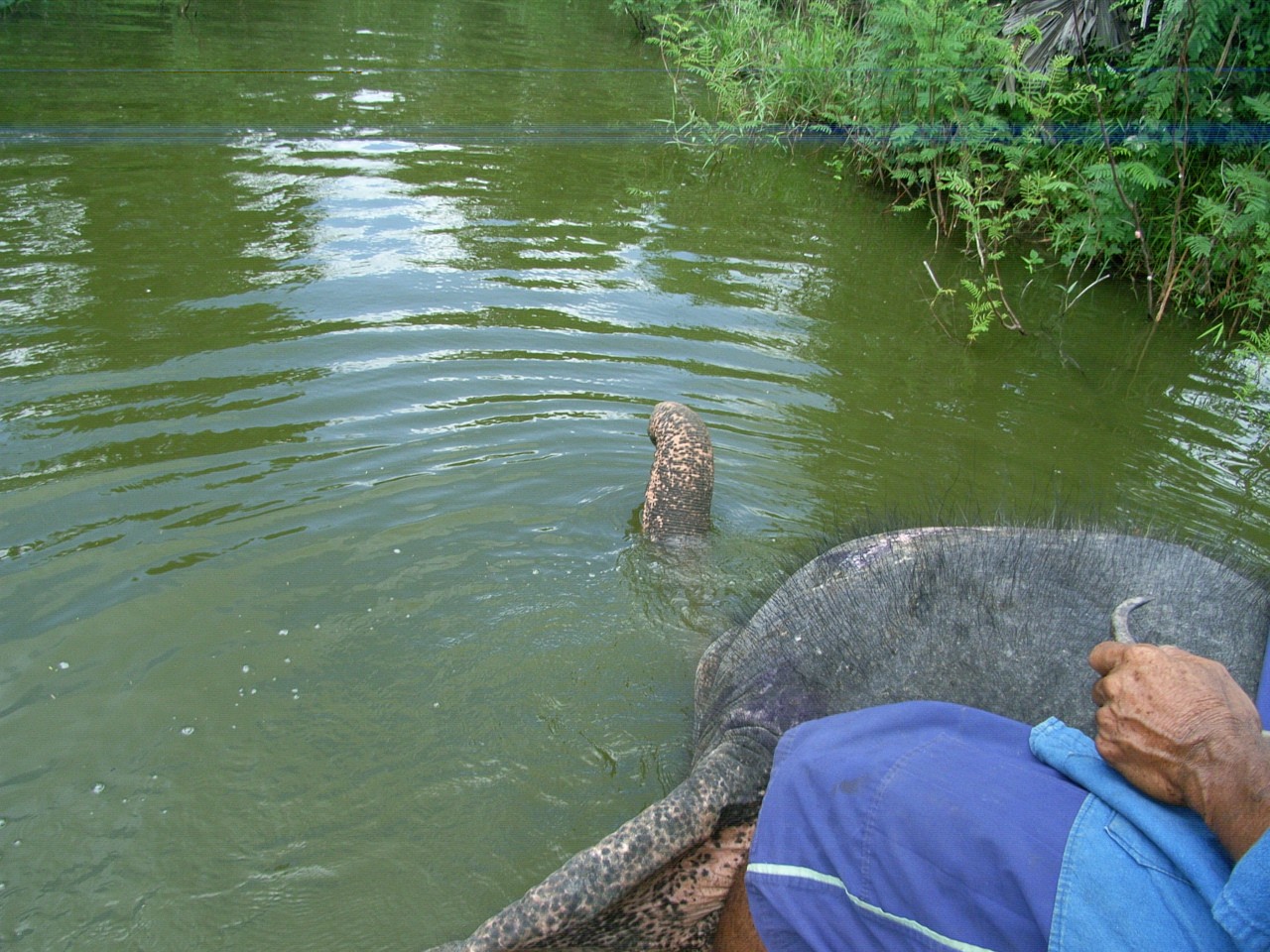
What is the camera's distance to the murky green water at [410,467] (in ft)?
9.37

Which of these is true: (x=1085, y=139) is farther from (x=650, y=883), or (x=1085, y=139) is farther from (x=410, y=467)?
(x=650, y=883)

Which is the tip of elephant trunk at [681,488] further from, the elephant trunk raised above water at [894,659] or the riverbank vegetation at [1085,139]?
the riverbank vegetation at [1085,139]

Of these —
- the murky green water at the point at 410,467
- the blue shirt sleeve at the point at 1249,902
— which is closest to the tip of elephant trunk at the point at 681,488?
the murky green water at the point at 410,467

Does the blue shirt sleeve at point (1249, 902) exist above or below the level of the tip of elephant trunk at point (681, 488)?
above

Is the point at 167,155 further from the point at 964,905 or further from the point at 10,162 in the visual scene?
the point at 964,905

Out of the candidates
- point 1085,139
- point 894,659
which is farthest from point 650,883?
point 1085,139

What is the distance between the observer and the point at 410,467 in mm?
4508

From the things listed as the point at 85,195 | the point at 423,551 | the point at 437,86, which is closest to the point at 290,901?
the point at 423,551

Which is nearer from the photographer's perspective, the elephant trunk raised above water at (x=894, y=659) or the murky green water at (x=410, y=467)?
the elephant trunk raised above water at (x=894, y=659)

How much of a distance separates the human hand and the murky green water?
4.07 ft

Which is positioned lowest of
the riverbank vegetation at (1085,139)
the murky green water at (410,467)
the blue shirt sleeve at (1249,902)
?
the murky green water at (410,467)

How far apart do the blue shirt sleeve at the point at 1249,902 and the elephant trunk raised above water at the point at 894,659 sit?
709 millimetres

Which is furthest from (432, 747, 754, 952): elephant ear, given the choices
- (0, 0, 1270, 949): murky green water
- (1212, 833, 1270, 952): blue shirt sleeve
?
(1212, 833, 1270, 952): blue shirt sleeve

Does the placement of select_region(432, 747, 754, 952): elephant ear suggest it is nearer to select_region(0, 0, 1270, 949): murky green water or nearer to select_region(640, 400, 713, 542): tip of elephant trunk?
select_region(0, 0, 1270, 949): murky green water
